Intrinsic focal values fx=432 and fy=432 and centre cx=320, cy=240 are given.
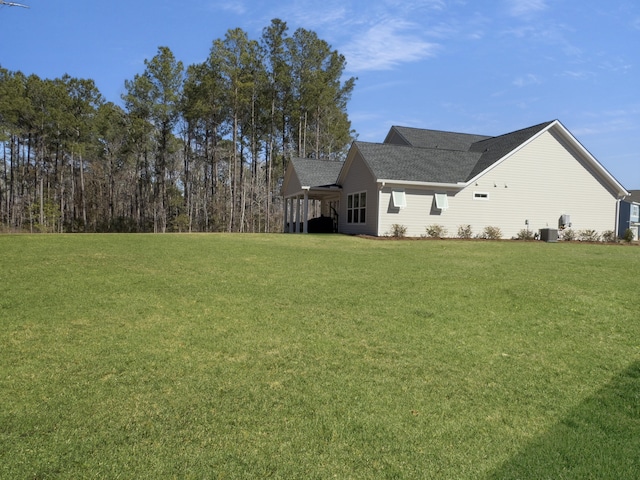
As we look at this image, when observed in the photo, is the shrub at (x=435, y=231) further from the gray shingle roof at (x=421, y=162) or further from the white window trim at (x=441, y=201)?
the gray shingle roof at (x=421, y=162)

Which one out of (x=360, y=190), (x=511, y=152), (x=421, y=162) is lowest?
(x=360, y=190)

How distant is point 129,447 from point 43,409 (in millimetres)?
1003

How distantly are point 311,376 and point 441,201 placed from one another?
17470 millimetres

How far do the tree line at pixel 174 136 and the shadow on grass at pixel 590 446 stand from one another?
3296 cm

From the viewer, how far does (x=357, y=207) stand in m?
22.2

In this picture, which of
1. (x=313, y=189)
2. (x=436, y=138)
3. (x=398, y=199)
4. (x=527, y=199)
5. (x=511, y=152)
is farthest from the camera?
(x=436, y=138)

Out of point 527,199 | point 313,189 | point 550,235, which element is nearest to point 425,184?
point 527,199

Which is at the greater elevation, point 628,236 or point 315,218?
point 315,218

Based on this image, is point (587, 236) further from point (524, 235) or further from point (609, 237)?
point (524, 235)

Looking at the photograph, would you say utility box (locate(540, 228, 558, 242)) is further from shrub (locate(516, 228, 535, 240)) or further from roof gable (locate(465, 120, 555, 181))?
roof gable (locate(465, 120, 555, 181))

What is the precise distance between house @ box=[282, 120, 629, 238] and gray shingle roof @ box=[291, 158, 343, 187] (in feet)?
0.44

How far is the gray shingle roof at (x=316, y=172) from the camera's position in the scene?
2395cm

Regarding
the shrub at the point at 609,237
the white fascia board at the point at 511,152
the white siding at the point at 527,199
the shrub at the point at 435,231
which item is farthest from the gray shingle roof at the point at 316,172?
the shrub at the point at 609,237

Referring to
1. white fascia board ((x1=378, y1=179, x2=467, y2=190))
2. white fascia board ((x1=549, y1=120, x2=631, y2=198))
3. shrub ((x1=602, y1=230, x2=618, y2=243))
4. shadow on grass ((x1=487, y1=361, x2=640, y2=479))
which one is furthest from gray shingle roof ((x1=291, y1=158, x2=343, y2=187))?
shadow on grass ((x1=487, y1=361, x2=640, y2=479))
